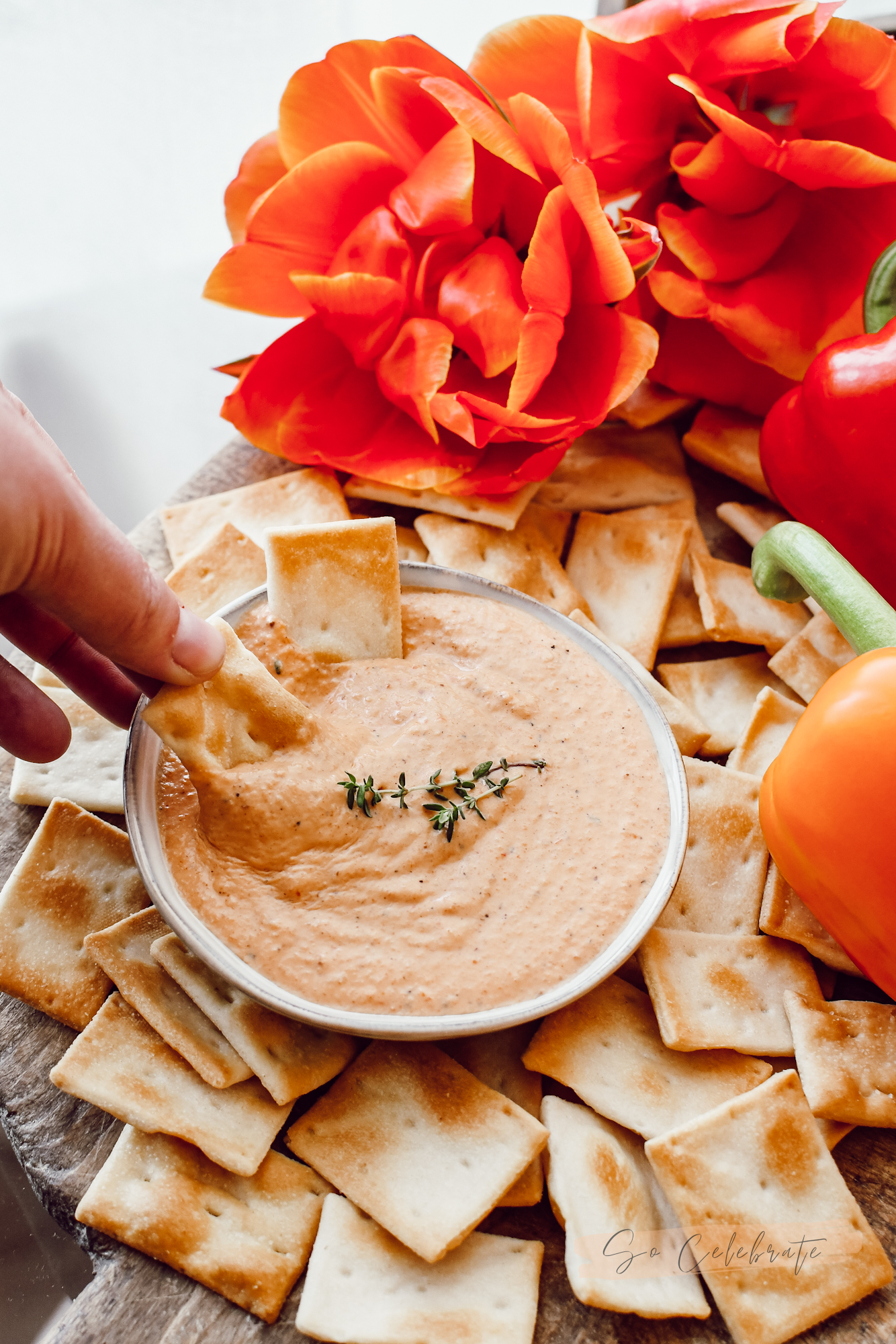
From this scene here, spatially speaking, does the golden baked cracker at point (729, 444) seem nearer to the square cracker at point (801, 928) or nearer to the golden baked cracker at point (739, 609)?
the golden baked cracker at point (739, 609)

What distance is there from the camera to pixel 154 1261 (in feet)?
4.20

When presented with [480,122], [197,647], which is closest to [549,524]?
[480,122]

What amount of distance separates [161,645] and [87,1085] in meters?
0.60

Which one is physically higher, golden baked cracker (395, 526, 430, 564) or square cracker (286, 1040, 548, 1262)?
golden baked cracker (395, 526, 430, 564)

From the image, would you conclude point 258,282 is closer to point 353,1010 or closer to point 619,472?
point 619,472

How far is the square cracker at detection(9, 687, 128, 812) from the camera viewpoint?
66.0 inches

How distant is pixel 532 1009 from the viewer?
1.31 metres

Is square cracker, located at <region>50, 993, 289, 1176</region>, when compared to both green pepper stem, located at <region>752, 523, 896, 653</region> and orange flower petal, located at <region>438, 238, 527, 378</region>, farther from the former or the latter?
orange flower petal, located at <region>438, 238, 527, 378</region>

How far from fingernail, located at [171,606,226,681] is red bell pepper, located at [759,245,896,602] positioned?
1.23m

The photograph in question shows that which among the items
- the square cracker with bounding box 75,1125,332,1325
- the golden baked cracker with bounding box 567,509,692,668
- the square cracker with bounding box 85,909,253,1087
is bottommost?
the golden baked cracker with bounding box 567,509,692,668

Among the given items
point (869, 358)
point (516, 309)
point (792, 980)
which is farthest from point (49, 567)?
point (869, 358)

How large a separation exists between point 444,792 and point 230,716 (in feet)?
1.11

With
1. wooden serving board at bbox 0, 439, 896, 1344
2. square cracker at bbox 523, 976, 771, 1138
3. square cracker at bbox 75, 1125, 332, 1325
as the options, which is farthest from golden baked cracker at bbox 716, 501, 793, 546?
square cracker at bbox 75, 1125, 332, 1325

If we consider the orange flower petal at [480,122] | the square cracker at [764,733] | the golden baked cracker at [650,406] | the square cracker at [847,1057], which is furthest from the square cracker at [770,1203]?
the orange flower petal at [480,122]
